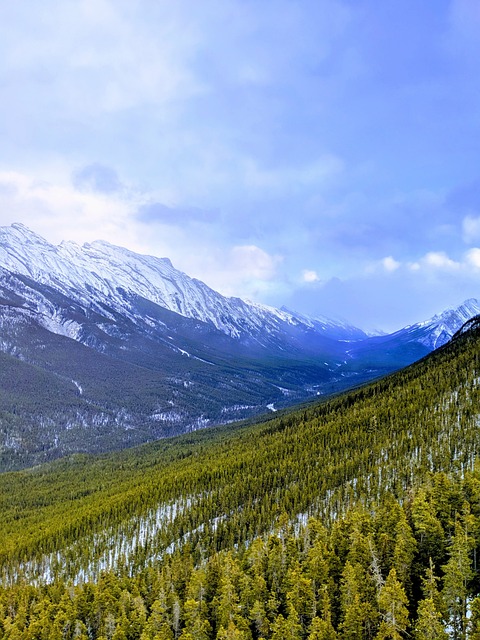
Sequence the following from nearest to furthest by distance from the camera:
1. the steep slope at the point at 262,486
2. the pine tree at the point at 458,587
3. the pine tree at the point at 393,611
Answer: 1. the pine tree at the point at 393,611
2. the pine tree at the point at 458,587
3. the steep slope at the point at 262,486

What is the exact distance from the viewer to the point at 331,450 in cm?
12638

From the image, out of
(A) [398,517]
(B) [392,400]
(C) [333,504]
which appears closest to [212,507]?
(C) [333,504]

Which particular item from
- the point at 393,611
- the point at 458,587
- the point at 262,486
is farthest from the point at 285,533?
the point at 458,587

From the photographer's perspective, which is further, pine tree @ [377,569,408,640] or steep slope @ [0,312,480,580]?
steep slope @ [0,312,480,580]

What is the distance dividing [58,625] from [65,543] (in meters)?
50.5

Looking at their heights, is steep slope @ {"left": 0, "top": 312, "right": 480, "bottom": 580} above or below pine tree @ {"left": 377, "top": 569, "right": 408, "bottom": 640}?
above

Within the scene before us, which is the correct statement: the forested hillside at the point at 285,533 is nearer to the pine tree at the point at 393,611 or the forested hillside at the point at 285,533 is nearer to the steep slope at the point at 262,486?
the pine tree at the point at 393,611

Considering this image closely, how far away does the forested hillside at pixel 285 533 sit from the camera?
53.6 metres

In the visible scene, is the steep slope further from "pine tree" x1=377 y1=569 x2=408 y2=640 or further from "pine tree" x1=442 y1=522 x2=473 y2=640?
"pine tree" x1=377 y1=569 x2=408 y2=640

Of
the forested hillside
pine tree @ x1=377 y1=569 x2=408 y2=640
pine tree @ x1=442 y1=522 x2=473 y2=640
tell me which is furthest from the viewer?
the forested hillside

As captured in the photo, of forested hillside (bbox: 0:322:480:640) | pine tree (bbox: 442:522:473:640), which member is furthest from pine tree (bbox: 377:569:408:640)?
pine tree (bbox: 442:522:473:640)

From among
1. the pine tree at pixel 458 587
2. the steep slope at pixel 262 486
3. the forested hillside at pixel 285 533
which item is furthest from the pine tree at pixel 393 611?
the steep slope at pixel 262 486

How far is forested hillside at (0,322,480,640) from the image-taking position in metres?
53.6

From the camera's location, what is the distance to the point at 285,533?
80.5 m
